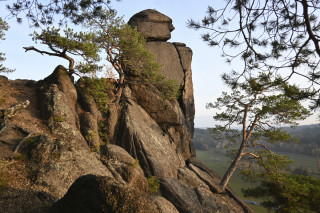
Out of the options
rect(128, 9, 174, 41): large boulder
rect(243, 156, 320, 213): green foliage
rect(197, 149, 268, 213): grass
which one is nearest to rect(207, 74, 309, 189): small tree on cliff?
rect(243, 156, 320, 213): green foliage

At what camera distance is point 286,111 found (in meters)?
15.4

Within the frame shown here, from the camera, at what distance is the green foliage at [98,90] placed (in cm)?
1347

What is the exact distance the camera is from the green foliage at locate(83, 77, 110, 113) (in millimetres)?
13469

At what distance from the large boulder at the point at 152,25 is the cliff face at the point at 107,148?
119 millimetres

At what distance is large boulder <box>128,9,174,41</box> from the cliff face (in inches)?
4.7

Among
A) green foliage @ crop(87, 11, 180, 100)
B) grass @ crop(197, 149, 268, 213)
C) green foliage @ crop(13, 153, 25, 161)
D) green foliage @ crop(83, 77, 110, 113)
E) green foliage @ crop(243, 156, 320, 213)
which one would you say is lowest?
grass @ crop(197, 149, 268, 213)

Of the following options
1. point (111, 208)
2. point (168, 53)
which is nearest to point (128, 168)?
point (111, 208)

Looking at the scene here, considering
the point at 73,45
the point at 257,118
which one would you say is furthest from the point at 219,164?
the point at 73,45

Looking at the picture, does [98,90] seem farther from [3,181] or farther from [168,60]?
[168,60]

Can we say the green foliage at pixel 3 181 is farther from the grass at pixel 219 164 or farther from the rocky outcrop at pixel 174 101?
the grass at pixel 219 164

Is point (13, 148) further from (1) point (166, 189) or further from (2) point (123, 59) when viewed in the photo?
(2) point (123, 59)

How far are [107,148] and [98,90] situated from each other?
4710 mm

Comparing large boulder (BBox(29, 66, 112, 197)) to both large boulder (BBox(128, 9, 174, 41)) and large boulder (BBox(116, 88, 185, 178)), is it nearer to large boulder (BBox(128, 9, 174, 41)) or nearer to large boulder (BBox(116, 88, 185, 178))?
large boulder (BBox(116, 88, 185, 178))

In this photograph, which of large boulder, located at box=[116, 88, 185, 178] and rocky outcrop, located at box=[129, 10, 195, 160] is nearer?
large boulder, located at box=[116, 88, 185, 178]
